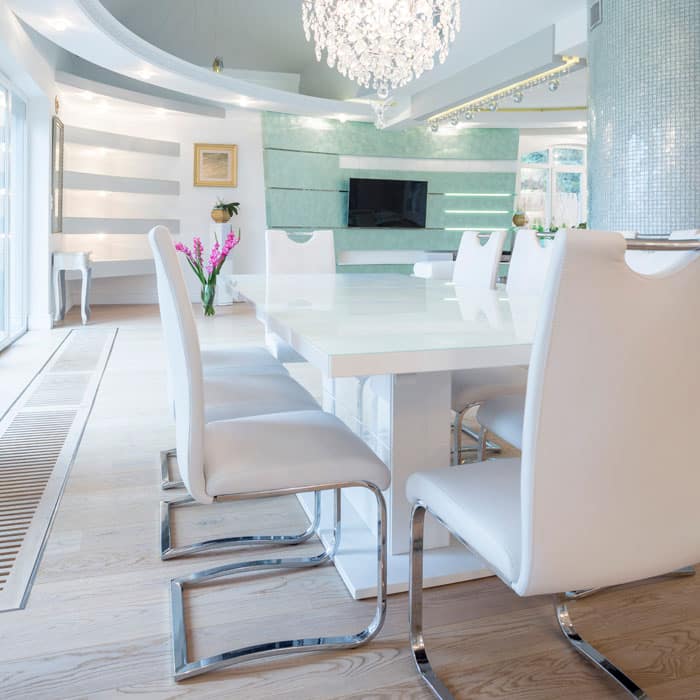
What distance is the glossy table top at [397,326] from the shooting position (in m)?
1.24

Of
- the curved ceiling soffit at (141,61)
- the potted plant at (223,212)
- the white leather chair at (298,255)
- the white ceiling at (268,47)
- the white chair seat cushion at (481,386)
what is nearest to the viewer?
the white chair seat cushion at (481,386)

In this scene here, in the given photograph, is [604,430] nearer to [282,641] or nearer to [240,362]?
[282,641]

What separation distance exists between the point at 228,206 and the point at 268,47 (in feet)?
7.08

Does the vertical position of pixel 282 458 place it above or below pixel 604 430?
below

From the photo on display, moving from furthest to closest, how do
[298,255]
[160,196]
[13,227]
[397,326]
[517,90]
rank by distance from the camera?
[160,196]
[517,90]
[13,227]
[298,255]
[397,326]

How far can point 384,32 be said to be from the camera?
375cm

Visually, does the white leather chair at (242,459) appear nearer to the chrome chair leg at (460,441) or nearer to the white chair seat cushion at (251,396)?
the white chair seat cushion at (251,396)

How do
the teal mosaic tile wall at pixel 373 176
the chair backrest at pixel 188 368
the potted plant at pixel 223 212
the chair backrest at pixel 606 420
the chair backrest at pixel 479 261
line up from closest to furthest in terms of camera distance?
the chair backrest at pixel 606 420 → the chair backrest at pixel 188 368 → the chair backrest at pixel 479 261 → the potted plant at pixel 223 212 → the teal mosaic tile wall at pixel 373 176

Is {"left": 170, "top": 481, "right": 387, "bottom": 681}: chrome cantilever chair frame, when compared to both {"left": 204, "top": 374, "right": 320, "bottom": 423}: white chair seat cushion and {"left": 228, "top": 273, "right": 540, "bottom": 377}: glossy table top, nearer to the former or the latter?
{"left": 228, "top": 273, "right": 540, "bottom": 377}: glossy table top

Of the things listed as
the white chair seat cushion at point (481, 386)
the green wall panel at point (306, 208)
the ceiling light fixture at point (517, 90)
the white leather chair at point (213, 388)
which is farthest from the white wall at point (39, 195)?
the white chair seat cushion at point (481, 386)

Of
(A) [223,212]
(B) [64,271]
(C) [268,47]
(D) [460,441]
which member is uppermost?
(C) [268,47]

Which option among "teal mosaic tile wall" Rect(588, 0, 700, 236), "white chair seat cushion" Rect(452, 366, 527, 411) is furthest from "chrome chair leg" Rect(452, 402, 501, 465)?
"teal mosaic tile wall" Rect(588, 0, 700, 236)

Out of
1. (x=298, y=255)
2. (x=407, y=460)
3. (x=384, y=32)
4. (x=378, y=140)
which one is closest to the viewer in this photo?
(x=407, y=460)

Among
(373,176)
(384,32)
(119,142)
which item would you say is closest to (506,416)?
(384,32)
